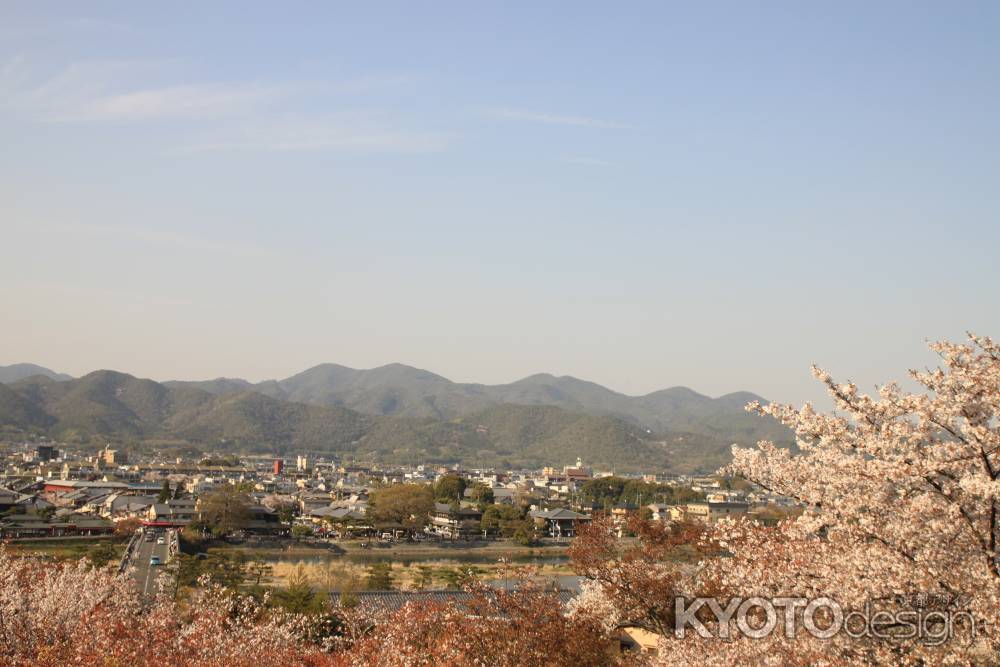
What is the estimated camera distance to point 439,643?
675 centimetres

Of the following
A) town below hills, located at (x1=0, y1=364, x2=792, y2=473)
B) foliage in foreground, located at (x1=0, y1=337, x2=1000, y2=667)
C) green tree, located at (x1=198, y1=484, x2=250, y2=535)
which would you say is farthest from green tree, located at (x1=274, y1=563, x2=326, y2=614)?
town below hills, located at (x1=0, y1=364, x2=792, y2=473)

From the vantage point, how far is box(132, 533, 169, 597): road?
59.5 feet

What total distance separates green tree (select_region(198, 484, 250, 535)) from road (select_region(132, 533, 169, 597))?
298cm

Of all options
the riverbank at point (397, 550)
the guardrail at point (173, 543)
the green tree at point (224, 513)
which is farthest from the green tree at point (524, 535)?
the guardrail at point (173, 543)

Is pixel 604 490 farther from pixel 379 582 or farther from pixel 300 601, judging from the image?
pixel 300 601

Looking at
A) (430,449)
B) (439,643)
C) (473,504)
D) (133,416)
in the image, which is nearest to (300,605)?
(439,643)

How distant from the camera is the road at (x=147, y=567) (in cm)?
1812

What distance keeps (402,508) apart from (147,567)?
16.0m

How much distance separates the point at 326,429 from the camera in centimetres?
12912

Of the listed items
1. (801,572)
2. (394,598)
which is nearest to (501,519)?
(394,598)

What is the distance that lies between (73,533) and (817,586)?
31.8 m

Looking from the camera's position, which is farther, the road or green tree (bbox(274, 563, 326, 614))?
the road

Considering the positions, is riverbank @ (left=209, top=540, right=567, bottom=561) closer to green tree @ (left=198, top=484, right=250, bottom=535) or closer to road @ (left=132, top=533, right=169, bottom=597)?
green tree @ (left=198, top=484, right=250, bottom=535)

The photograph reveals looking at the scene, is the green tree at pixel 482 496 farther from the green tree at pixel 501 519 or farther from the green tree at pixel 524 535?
the green tree at pixel 524 535
